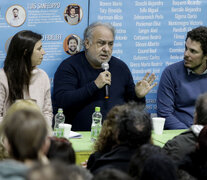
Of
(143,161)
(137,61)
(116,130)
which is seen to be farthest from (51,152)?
(137,61)

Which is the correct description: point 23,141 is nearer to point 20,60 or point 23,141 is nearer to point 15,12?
point 20,60

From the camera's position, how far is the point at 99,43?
424cm

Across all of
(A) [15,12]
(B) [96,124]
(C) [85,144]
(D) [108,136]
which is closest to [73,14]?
(A) [15,12]

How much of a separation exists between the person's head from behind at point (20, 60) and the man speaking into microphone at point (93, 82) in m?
0.40

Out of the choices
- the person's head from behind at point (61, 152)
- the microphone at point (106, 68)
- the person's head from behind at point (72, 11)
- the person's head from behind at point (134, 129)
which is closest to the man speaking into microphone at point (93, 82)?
the microphone at point (106, 68)

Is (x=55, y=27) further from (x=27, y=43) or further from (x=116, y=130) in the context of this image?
(x=116, y=130)

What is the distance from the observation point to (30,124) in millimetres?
1541

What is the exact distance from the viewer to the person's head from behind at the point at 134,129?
2254 mm

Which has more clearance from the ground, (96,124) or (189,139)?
(189,139)

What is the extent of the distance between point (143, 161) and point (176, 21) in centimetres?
305

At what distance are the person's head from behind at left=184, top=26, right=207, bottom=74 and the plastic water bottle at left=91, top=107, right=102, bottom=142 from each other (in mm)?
1213

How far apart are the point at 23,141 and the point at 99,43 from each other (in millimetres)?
2810

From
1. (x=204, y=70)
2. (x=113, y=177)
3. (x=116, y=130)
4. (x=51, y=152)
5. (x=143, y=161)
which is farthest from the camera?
(x=204, y=70)

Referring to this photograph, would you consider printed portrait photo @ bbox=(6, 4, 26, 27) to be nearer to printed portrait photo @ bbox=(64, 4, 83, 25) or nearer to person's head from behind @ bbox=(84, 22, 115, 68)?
printed portrait photo @ bbox=(64, 4, 83, 25)
